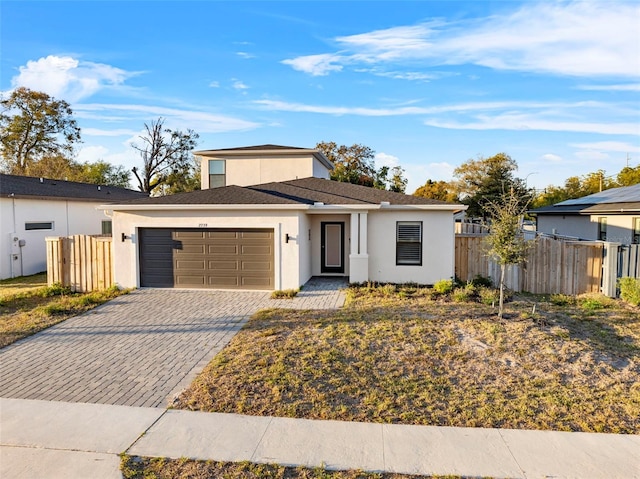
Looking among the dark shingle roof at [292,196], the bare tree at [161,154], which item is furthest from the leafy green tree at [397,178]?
the dark shingle roof at [292,196]

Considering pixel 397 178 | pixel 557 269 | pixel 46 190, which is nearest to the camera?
pixel 557 269

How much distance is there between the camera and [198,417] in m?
5.05

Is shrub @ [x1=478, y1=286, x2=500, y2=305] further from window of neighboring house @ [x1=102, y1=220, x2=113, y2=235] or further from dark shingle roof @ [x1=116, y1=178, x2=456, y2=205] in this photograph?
window of neighboring house @ [x1=102, y1=220, x2=113, y2=235]

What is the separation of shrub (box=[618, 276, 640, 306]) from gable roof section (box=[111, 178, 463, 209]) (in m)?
5.00

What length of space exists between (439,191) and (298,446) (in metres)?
47.4

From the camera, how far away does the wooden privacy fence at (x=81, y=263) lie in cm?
1330

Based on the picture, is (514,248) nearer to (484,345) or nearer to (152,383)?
(484,345)

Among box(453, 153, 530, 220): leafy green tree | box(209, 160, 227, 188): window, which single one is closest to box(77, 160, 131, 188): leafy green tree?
box(209, 160, 227, 188): window

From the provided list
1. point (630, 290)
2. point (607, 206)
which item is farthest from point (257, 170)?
point (607, 206)

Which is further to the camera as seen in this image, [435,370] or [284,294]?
[284,294]

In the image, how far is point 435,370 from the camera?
646 cm

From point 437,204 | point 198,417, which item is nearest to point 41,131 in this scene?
point 437,204

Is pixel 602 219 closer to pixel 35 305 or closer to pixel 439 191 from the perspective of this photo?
pixel 35 305

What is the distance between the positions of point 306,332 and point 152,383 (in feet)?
10.2
